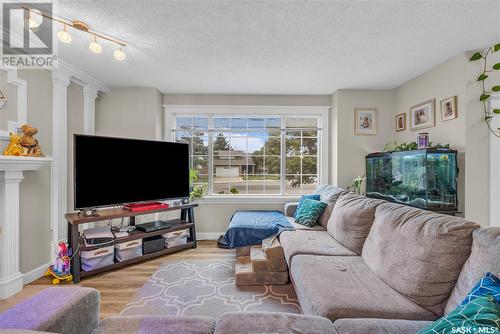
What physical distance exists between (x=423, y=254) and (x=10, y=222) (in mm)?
3345

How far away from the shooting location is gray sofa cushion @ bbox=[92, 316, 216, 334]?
1.04m

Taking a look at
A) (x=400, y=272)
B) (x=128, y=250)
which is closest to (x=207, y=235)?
(x=128, y=250)

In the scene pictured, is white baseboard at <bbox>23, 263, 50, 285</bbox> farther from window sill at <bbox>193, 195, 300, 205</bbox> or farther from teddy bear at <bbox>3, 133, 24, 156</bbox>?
window sill at <bbox>193, 195, 300, 205</bbox>

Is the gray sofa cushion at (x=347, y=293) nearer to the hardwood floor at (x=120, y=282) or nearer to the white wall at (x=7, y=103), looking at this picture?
the hardwood floor at (x=120, y=282)

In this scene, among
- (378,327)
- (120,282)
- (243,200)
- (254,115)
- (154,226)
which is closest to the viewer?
(378,327)

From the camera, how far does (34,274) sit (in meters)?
2.62

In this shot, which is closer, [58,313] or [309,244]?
[58,313]

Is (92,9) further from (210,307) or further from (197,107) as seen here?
(210,307)

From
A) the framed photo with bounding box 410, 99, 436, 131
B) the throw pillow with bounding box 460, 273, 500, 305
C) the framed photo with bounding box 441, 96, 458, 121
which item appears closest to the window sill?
the framed photo with bounding box 410, 99, 436, 131

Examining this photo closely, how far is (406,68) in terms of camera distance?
3035 mm

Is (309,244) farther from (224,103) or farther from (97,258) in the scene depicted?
(224,103)

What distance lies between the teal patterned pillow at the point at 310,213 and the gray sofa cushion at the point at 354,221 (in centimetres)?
53

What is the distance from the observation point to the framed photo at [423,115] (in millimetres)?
3057

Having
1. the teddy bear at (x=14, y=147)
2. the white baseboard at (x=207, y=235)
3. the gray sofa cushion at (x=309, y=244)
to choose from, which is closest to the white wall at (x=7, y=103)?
the teddy bear at (x=14, y=147)
